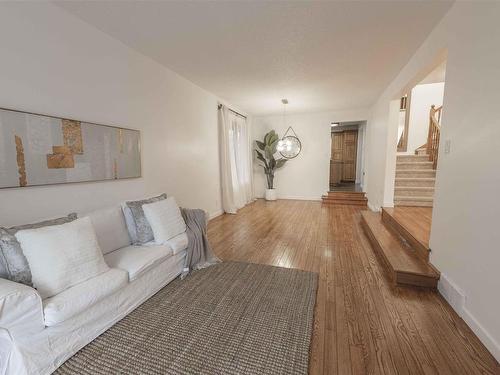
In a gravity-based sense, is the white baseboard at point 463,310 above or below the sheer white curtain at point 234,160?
below

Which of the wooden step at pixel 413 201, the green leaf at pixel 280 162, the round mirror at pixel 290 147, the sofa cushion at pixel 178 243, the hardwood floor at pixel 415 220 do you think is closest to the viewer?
the sofa cushion at pixel 178 243

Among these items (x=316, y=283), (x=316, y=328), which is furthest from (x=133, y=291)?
(x=316, y=283)

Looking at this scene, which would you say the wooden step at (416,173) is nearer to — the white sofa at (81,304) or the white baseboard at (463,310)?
the white baseboard at (463,310)

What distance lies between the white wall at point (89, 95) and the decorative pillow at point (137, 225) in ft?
1.22

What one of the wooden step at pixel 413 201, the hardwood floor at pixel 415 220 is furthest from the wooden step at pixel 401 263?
the wooden step at pixel 413 201

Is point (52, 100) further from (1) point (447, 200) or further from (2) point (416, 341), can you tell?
(1) point (447, 200)

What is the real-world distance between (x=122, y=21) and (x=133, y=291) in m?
2.50

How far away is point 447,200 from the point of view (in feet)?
6.56

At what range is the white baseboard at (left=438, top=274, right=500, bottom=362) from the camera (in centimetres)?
142

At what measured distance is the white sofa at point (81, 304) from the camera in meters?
1.21

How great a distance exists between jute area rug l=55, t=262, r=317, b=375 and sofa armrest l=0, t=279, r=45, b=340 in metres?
0.36

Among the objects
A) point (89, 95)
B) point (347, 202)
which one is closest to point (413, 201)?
point (347, 202)

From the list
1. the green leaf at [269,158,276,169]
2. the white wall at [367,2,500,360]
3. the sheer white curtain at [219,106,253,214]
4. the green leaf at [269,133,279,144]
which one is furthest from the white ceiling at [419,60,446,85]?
the sheer white curtain at [219,106,253,214]

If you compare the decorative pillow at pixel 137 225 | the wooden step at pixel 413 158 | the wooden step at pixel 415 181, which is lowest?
the decorative pillow at pixel 137 225
